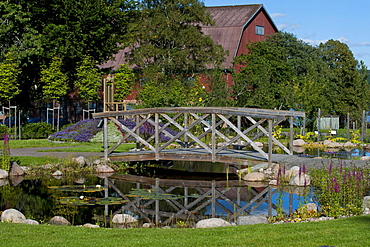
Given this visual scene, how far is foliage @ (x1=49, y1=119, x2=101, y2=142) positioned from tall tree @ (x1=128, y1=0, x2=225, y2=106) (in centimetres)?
1049

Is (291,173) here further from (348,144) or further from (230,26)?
(230,26)

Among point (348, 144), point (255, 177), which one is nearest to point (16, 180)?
point (255, 177)

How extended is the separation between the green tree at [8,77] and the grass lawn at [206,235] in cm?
2323

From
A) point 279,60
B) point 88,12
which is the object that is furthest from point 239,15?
point 88,12

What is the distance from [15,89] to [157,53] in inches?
372

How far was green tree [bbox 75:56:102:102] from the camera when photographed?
33.6 meters

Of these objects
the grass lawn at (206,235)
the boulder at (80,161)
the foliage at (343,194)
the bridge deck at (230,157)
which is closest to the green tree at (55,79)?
the bridge deck at (230,157)

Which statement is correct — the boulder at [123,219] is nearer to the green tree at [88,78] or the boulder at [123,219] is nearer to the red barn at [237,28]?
the green tree at [88,78]

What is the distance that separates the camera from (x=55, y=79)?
33.3 meters

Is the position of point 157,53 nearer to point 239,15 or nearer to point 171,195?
point 239,15

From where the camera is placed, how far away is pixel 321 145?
27.6m

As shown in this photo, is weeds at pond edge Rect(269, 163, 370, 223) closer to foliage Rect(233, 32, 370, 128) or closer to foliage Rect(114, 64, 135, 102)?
foliage Rect(233, 32, 370, 128)

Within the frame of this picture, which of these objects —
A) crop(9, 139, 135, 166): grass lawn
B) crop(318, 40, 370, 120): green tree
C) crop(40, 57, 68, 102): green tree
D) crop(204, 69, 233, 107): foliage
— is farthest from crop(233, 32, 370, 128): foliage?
crop(9, 139, 135, 166): grass lawn

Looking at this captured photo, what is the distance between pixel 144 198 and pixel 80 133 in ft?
41.5
